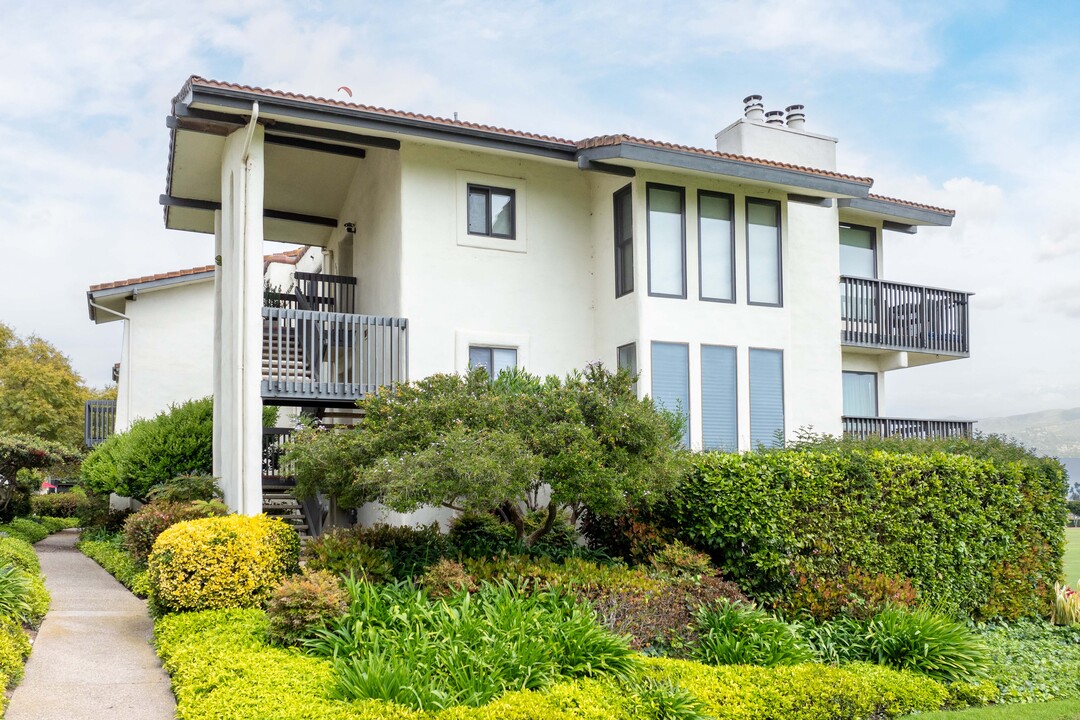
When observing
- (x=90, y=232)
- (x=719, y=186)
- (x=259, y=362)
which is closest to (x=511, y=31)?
(x=719, y=186)

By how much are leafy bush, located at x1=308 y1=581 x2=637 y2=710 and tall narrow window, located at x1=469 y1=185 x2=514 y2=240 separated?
7349 mm

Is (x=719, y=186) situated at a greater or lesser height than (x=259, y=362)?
greater

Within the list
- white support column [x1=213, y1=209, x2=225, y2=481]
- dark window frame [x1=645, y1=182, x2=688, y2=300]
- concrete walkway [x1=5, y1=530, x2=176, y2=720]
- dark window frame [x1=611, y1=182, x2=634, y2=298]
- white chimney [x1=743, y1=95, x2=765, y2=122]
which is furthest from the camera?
white chimney [x1=743, y1=95, x2=765, y2=122]

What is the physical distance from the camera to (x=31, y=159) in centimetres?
1917

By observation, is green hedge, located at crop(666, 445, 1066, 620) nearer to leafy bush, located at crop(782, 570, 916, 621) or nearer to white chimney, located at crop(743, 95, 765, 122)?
leafy bush, located at crop(782, 570, 916, 621)

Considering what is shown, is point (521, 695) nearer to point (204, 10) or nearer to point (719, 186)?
point (719, 186)

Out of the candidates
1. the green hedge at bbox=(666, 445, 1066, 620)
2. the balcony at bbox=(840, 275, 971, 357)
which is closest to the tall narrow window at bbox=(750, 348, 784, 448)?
the green hedge at bbox=(666, 445, 1066, 620)

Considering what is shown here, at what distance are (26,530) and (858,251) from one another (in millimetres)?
21135

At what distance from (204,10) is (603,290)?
7.98 metres

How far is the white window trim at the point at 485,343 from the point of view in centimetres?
1527

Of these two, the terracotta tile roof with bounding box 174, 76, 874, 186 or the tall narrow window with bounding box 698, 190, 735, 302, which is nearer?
the terracotta tile roof with bounding box 174, 76, 874, 186

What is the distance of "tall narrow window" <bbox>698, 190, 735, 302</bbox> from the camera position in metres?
16.2

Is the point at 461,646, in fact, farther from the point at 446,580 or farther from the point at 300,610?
the point at 300,610

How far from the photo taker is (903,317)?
2031cm
